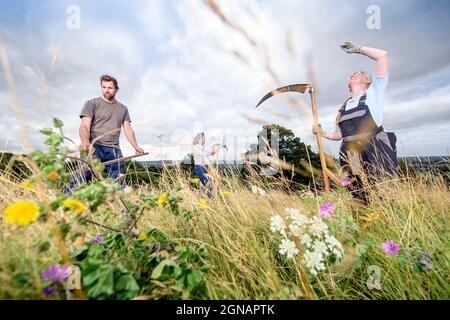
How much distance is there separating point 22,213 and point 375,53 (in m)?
2.96

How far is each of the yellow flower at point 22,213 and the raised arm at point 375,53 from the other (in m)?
2.69

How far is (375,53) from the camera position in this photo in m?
2.41

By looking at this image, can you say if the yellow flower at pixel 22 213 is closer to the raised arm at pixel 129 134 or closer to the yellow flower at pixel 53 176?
the yellow flower at pixel 53 176

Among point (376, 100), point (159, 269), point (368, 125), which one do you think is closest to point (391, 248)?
point (159, 269)

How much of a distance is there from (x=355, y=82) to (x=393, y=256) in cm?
222

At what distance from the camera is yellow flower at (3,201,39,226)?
2.12 ft

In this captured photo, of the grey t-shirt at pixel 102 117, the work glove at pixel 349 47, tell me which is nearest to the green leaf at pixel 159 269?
the work glove at pixel 349 47

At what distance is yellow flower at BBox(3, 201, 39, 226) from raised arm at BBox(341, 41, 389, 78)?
2.69 metres

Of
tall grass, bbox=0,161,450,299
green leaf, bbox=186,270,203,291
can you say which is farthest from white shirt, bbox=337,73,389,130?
green leaf, bbox=186,270,203,291

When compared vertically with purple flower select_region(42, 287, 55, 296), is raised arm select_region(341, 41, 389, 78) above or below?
above

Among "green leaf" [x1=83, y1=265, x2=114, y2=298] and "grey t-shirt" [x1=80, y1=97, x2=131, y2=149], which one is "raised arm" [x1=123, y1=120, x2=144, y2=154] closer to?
"grey t-shirt" [x1=80, y1=97, x2=131, y2=149]

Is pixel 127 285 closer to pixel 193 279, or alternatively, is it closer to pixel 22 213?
pixel 193 279

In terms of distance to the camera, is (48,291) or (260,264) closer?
(48,291)
